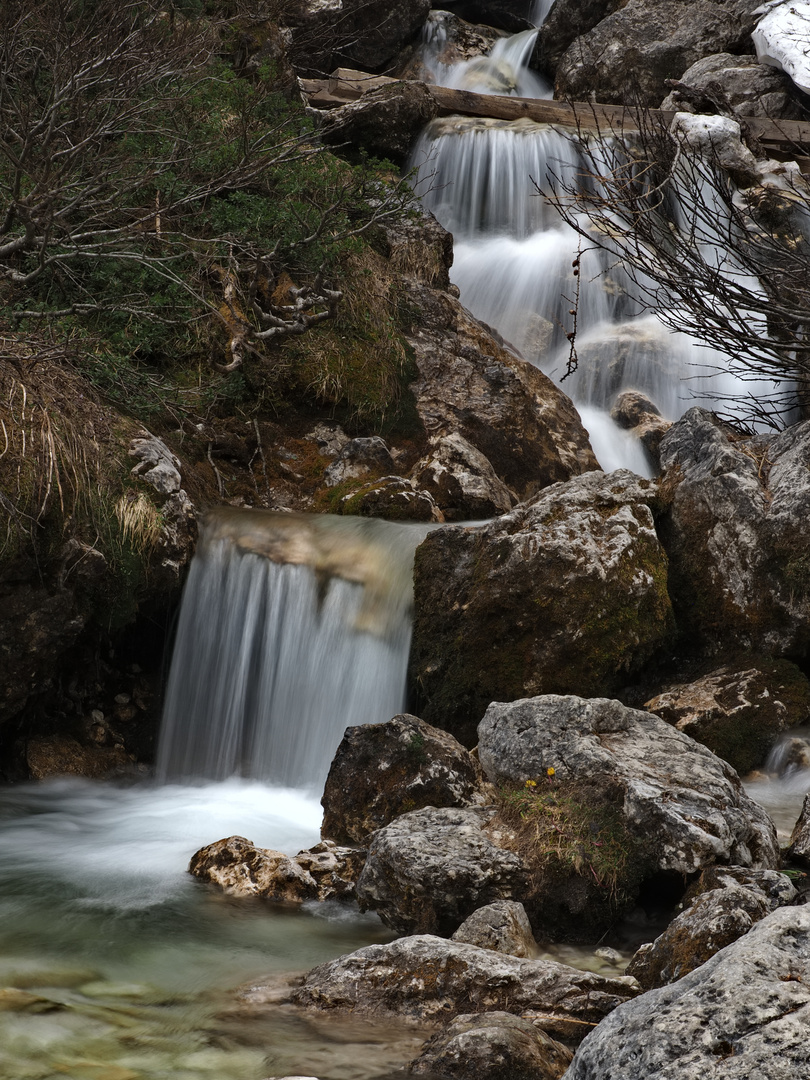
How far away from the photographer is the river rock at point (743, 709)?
17.3ft

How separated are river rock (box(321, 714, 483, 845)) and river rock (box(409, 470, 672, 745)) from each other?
40.2 inches

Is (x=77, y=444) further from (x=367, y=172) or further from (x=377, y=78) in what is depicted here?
(x=377, y=78)

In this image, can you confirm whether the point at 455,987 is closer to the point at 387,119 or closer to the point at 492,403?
the point at 492,403

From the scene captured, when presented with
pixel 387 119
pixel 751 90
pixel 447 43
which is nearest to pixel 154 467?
pixel 387 119

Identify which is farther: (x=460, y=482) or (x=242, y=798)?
(x=460, y=482)

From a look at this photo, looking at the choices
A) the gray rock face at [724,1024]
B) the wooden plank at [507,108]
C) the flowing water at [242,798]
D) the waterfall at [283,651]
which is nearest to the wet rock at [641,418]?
the flowing water at [242,798]

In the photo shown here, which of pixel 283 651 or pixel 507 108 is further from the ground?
pixel 507 108

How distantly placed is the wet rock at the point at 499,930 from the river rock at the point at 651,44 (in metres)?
15.4

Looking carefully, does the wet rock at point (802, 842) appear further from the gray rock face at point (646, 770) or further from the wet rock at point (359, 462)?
the wet rock at point (359, 462)

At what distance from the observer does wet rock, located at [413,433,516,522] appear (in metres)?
7.72

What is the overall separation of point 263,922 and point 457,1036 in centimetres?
149

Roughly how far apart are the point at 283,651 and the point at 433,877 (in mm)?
2895

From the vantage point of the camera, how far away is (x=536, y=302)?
38.6ft

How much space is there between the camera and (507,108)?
541 inches
